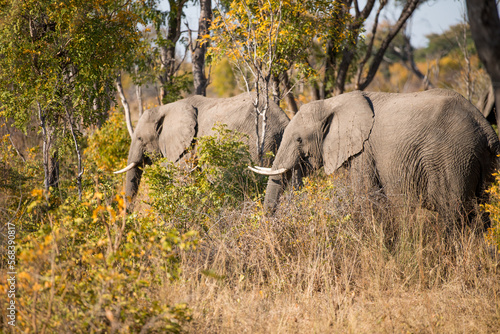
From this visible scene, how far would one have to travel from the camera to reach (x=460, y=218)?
5.32 m

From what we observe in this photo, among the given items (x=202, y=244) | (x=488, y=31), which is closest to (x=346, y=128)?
(x=202, y=244)

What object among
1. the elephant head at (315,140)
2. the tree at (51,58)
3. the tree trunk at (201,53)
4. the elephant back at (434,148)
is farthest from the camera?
the tree trunk at (201,53)

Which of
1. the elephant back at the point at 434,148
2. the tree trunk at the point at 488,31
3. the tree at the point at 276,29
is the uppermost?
the tree at the point at 276,29

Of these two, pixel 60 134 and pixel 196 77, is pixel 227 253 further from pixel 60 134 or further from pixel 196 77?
pixel 196 77

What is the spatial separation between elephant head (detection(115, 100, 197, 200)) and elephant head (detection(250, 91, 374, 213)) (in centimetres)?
209

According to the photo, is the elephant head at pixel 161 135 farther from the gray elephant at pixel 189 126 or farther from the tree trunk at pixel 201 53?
the tree trunk at pixel 201 53

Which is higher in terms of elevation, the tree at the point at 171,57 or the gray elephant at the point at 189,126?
the tree at the point at 171,57

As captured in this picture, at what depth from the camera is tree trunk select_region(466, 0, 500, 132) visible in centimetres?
277

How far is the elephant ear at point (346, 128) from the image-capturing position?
19.2 ft

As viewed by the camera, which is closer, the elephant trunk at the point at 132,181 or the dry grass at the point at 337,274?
the dry grass at the point at 337,274

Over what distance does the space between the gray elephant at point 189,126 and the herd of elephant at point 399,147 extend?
645mm

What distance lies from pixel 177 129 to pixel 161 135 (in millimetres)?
573

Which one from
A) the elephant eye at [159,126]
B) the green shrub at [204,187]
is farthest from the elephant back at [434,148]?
the elephant eye at [159,126]

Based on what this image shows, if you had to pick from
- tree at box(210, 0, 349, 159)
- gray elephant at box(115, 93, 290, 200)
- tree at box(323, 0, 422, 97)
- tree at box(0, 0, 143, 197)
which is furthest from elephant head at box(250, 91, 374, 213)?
tree at box(323, 0, 422, 97)
